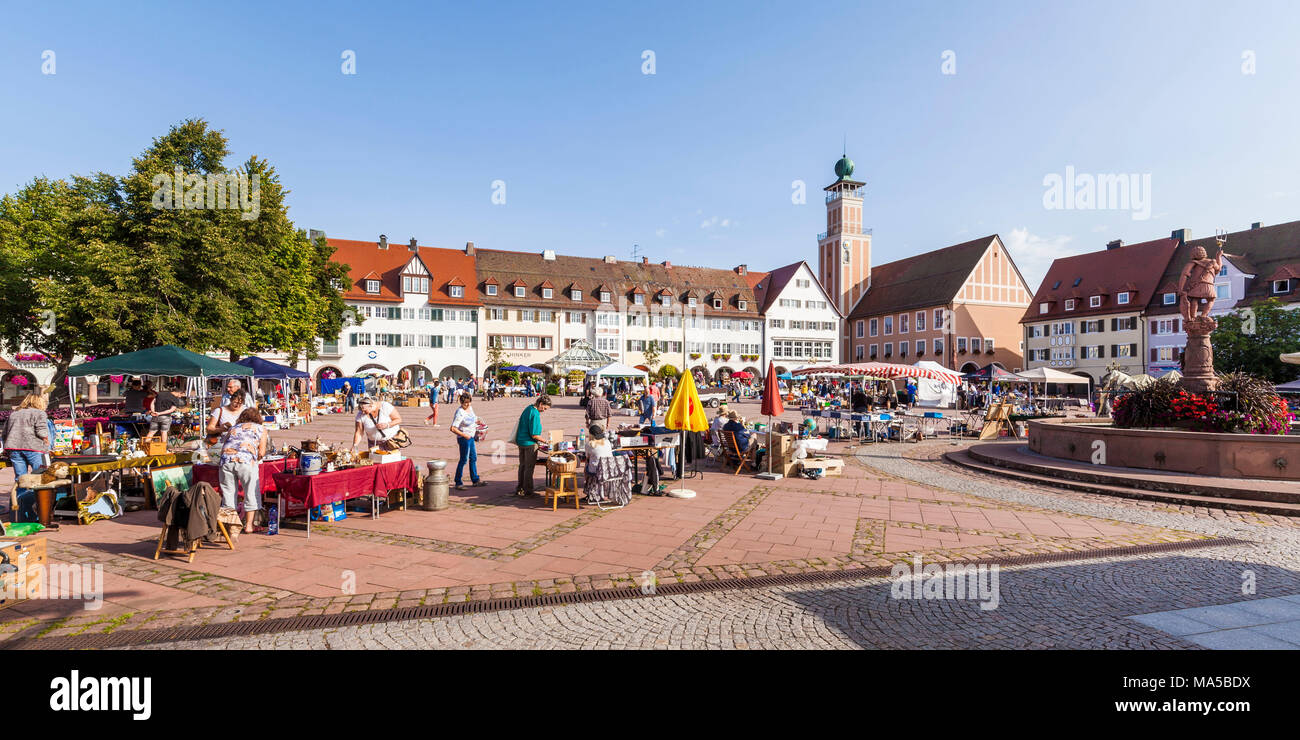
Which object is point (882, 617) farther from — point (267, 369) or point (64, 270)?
point (64, 270)

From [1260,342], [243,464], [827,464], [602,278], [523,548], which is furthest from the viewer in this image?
[602,278]

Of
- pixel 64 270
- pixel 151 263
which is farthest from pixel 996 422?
pixel 64 270

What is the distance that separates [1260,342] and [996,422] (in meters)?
28.9

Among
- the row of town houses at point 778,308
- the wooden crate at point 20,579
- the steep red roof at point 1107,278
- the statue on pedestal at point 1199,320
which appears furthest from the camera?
the steep red roof at point 1107,278

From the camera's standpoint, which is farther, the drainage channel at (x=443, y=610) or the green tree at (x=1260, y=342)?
the green tree at (x=1260, y=342)

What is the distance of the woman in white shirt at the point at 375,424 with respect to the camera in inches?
380

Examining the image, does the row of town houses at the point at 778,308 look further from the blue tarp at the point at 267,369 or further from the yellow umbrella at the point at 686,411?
the yellow umbrella at the point at 686,411

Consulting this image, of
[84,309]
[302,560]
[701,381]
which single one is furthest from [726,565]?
[701,381]

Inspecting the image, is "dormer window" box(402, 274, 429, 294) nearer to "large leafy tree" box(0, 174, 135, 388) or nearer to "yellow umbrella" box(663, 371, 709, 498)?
"large leafy tree" box(0, 174, 135, 388)

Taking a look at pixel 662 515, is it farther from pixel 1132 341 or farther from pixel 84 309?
pixel 1132 341

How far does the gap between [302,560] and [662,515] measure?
14.4 feet

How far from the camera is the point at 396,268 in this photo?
53.8m

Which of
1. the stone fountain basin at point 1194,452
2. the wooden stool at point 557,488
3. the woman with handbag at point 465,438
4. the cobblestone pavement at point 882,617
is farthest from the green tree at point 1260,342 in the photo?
the woman with handbag at point 465,438

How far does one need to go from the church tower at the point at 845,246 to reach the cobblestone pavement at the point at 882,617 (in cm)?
6505
